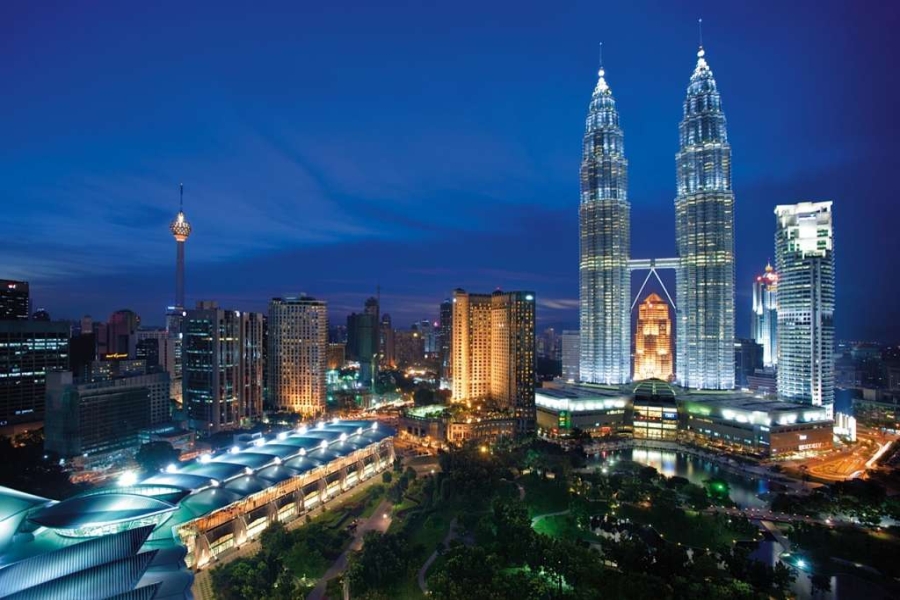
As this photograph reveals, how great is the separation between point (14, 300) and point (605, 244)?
4826 centimetres

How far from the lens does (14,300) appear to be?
40250 millimetres

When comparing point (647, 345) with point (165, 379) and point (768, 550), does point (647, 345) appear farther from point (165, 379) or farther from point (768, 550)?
point (165, 379)

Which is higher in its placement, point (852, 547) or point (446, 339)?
point (446, 339)

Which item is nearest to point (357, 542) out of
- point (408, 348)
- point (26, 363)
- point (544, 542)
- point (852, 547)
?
point (544, 542)

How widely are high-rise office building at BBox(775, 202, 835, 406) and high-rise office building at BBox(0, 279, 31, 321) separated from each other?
188 ft

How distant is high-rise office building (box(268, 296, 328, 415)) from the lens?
4325 centimetres

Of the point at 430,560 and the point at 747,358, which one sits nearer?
the point at 430,560

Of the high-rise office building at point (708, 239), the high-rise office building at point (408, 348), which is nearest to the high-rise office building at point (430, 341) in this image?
the high-rise office building at point (408, 348)

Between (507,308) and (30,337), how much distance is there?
33.0 meters

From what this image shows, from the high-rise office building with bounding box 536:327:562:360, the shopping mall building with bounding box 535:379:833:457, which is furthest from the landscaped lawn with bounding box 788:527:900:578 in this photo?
the high-rise office building with bounding box 536:327:562:360

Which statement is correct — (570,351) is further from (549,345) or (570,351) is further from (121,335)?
(121,335)

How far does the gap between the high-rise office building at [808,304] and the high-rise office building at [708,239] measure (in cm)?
457

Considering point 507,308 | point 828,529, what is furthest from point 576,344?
point 828,529

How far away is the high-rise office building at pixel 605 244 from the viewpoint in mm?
42094
